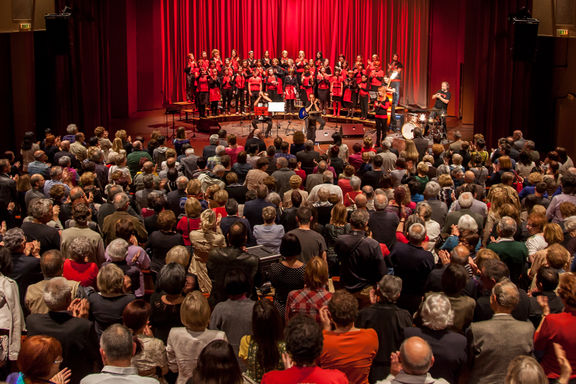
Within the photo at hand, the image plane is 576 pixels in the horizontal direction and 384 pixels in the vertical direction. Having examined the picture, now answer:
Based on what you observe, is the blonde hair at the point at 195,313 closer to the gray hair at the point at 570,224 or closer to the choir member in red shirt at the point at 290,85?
the gray hair at the point at 570,224

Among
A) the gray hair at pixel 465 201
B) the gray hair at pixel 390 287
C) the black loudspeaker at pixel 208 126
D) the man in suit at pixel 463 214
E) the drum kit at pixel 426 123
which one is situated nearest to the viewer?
the gray hair at pixel 390 287

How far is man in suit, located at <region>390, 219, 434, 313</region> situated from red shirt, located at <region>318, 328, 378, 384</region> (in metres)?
1.44

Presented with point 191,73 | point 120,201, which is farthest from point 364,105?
point 120,201

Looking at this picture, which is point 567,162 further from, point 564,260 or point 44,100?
point 44,100

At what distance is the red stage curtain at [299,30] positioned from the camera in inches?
800

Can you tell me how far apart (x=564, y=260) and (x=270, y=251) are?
2461 mm

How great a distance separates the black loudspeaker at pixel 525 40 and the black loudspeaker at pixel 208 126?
7900mm

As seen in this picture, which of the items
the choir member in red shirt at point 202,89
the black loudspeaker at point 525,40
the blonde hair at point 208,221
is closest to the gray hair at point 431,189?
the blonde hair at point 208,221

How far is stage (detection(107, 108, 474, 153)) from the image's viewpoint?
16188 mm

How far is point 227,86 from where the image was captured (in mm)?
18141

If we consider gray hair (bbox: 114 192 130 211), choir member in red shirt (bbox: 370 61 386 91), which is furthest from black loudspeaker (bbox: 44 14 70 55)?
choir member in red shirt (bbox: 370 61 386 91)

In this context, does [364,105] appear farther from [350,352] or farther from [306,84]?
[350,352]

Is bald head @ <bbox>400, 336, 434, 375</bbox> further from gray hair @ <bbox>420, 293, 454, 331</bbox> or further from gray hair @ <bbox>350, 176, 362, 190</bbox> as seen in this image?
Result: gray hair @ <bbox>350, 176, 362, 190</bbox>

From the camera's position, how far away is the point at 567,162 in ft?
30.1
